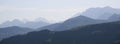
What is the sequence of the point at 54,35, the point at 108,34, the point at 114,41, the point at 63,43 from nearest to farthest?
the point at 114,41 < the point at 108,34 < the point at 63,43 < the point at 54,35

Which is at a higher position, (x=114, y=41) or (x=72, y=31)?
(x=72, y=31)

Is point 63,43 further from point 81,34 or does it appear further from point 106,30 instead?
point 106,30

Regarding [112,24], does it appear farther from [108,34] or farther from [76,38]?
[76,38]

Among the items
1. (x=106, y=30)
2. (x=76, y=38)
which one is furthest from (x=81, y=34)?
(x=106, y=30)

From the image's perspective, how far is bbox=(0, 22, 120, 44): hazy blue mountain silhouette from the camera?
136 m

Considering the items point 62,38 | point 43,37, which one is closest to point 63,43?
point 62,38

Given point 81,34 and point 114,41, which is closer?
point 114,41

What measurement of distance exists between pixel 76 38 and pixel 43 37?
23212 millimetres

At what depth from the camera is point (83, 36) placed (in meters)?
147

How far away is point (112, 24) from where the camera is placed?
149 metres

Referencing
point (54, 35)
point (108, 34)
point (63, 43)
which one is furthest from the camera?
point (54, 35)

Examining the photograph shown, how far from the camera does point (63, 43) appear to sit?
486 ft

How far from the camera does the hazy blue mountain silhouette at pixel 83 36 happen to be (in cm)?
13562

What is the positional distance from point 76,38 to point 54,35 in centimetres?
1643
